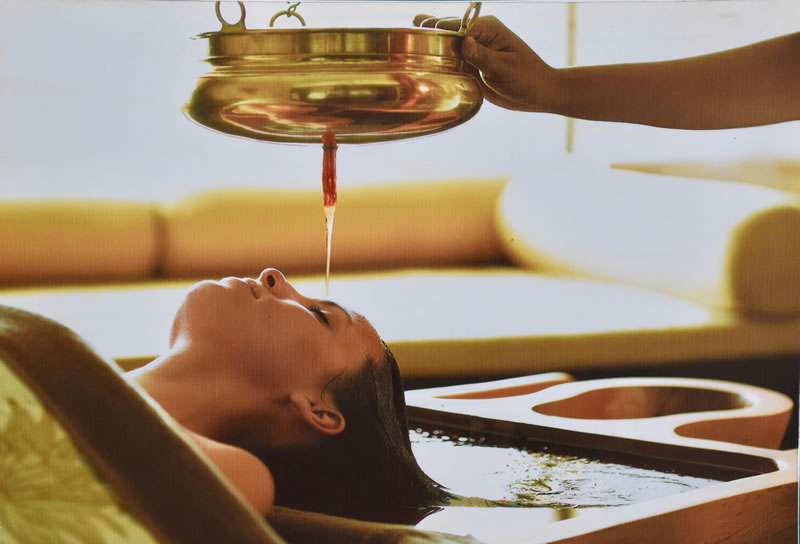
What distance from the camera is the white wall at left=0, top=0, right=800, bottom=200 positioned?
2.53 m

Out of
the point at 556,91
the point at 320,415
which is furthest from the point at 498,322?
the point at 320,415

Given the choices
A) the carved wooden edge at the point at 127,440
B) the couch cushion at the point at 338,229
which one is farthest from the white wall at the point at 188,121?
the carved wooden edge at the point at 127,440

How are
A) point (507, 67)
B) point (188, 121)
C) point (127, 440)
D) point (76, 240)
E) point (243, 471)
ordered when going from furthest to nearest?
point (188, 121) → point (76, 240) → point (507, 67) → point (243, 471) → point (127, 440)

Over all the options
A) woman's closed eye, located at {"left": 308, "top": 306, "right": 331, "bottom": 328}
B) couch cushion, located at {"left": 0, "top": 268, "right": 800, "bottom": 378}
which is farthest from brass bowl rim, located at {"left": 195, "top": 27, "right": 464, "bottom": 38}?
couch cushion, located at {"left": 0, "top": 268, "right": 800, "bottom": 378}

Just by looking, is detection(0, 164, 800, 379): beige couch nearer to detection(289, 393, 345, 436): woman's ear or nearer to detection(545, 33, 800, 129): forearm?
detection(545, 33, 800, 129): forearm

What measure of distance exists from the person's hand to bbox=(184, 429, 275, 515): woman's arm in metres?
0.48

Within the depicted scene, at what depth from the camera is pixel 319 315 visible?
109cm

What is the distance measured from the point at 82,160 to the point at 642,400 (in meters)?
1.40

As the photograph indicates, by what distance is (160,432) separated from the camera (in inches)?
28.7

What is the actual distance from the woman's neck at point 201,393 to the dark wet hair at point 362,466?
0.05 meters

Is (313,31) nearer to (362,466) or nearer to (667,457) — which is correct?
(362,466)

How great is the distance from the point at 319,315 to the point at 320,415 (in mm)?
95

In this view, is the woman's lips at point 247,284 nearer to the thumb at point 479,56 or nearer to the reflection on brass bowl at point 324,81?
the reflection on brass bowl at point 324,81

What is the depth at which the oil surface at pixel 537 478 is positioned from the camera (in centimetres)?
112
